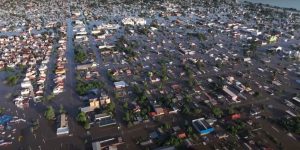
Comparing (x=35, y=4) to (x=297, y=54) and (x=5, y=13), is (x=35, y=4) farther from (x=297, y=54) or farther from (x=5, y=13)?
(x=297, y=54)

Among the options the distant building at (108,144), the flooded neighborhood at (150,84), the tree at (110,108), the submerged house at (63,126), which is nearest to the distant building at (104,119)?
the flooded neighborhood at (150,84)

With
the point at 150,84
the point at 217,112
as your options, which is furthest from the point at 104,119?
the point at 217,112

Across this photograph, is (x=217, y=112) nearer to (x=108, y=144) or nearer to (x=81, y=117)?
(x=108, y=144)

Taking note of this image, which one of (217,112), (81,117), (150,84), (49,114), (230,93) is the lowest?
(49,114)

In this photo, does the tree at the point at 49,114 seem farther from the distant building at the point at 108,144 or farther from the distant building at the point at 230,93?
the distant building at the point at 230,93

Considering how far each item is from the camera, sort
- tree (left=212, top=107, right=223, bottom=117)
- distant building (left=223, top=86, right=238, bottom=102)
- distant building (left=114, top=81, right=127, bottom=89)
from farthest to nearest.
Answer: distant building (left=114, top=81, right=127, bottom=89), distant building (left=223, top=86, right=238, bottom=102), tree (left=212, top=107, right=223, bottom=117)

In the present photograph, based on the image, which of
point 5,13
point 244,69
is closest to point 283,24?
point 244,69

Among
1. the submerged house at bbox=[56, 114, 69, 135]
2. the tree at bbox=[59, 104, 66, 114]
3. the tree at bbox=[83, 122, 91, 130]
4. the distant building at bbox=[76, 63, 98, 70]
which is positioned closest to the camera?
the submerged house at bbox=[56, 114, 69, 135]

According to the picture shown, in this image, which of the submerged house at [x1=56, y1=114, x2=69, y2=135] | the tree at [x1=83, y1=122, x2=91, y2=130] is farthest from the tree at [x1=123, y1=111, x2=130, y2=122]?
the submerged house at [x1=56, y1=114, x2=69, y2=135]

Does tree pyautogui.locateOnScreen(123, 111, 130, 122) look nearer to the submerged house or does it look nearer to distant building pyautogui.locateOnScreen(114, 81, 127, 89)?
the submerged house
